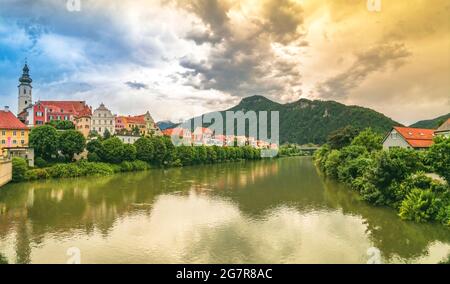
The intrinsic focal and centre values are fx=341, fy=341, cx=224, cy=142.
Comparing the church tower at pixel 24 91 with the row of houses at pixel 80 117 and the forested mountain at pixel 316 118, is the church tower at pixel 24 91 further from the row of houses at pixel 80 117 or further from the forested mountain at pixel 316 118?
the forested mountain at pixel 316 118

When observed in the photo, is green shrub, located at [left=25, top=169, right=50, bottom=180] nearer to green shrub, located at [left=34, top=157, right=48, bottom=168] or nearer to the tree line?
the tree line

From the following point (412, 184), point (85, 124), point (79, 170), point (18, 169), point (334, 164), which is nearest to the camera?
point (412, 184)

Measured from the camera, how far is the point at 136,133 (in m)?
47.8

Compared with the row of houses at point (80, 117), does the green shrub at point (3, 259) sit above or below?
below

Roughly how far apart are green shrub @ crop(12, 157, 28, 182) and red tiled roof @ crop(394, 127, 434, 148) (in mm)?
27418

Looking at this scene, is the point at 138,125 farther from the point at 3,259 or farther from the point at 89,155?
→ the point at 3,259

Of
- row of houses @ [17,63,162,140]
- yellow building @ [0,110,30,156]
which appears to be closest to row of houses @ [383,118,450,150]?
yellow building @ [0,110,30,156]

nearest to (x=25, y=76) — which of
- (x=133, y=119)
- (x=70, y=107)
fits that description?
(x=70, y=107)

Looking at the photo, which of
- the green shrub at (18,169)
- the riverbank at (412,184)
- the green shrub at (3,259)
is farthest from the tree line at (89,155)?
the riverbank at (412,184)

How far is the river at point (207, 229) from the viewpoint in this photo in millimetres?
10094

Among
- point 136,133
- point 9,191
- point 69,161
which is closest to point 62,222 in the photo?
point 9,191

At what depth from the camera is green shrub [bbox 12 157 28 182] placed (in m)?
24.7

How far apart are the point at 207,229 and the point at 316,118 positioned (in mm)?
103928

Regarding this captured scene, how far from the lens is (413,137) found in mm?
24062
